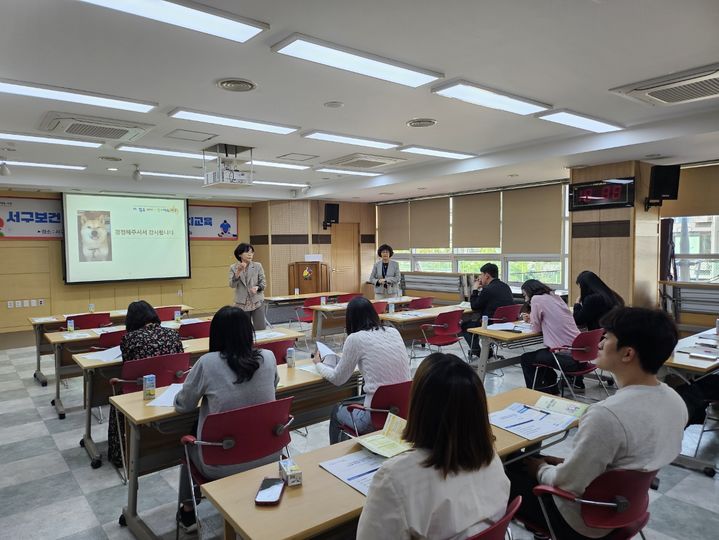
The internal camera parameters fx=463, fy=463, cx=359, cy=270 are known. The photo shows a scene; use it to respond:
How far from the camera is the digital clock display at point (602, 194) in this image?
21.1 ft

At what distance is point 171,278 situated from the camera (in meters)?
10.2

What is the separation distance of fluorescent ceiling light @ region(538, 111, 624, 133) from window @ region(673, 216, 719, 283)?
2.88 metres

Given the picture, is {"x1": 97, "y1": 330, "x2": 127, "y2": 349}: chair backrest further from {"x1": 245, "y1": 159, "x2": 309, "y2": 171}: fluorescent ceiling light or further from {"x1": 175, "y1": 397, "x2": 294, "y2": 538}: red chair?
{"x1": 245, "y1": 159, "x2": 309, "y2": 171}: fluorescent ceiling light

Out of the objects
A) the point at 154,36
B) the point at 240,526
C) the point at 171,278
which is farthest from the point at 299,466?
the point at 171,278

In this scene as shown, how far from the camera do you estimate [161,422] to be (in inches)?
101

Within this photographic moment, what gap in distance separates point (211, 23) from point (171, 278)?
27.2ft

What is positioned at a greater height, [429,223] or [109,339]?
[429,223]

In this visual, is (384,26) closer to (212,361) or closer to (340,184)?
(212,361)

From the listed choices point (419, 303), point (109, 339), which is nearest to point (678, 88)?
point (419, 303)

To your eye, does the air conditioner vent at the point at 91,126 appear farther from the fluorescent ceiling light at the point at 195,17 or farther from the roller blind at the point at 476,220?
the roller blind at the point at 476,220

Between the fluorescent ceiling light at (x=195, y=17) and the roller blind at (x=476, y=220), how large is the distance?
7.28 meters

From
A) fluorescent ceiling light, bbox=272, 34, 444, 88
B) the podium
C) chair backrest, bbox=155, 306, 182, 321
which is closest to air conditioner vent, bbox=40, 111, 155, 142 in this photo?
fluorescent ceiling light, bbox=272, 34, 444, 88

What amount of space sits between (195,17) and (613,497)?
3118 millimetres

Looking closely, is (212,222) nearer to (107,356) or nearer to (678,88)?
(107,356)
